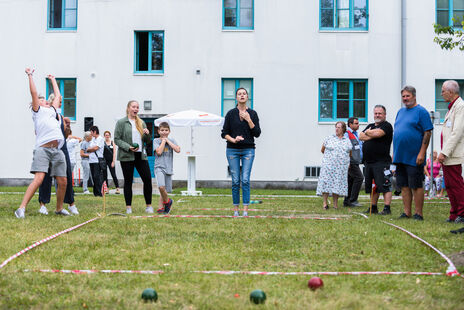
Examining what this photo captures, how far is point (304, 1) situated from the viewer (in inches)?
748

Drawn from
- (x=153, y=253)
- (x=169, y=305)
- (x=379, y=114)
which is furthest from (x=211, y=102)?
(x=169, y=305)

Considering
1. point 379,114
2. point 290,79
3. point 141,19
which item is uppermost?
point 141,19

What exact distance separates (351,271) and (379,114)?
17.2 ft

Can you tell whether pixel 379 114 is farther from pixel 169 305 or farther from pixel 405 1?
pixel 405 1

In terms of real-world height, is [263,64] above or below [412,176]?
above

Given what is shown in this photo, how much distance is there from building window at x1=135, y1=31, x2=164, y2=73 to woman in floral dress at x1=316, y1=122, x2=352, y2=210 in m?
10.3

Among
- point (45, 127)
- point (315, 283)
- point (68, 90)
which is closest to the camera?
point (315, 283)

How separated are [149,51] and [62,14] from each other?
351 cm

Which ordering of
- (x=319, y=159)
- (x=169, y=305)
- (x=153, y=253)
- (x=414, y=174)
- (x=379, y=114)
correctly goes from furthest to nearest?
(x=319, y=159) < (x=379, y=114) < (x=414, y=174) < (x=153, y=253) < (x=169, y=305)

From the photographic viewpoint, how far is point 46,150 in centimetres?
777

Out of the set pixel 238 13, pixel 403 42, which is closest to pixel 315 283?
pixel 238 13

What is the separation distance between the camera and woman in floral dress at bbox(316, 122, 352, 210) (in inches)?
399

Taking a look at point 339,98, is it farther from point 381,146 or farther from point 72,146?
point 381,146

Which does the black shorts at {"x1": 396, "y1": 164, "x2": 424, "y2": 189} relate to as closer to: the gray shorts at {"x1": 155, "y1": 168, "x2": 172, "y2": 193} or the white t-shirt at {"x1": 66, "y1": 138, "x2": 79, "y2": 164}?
the gray shorts at {"x1": 155, "y1": 168, "x2": 172, "y2": 193}
